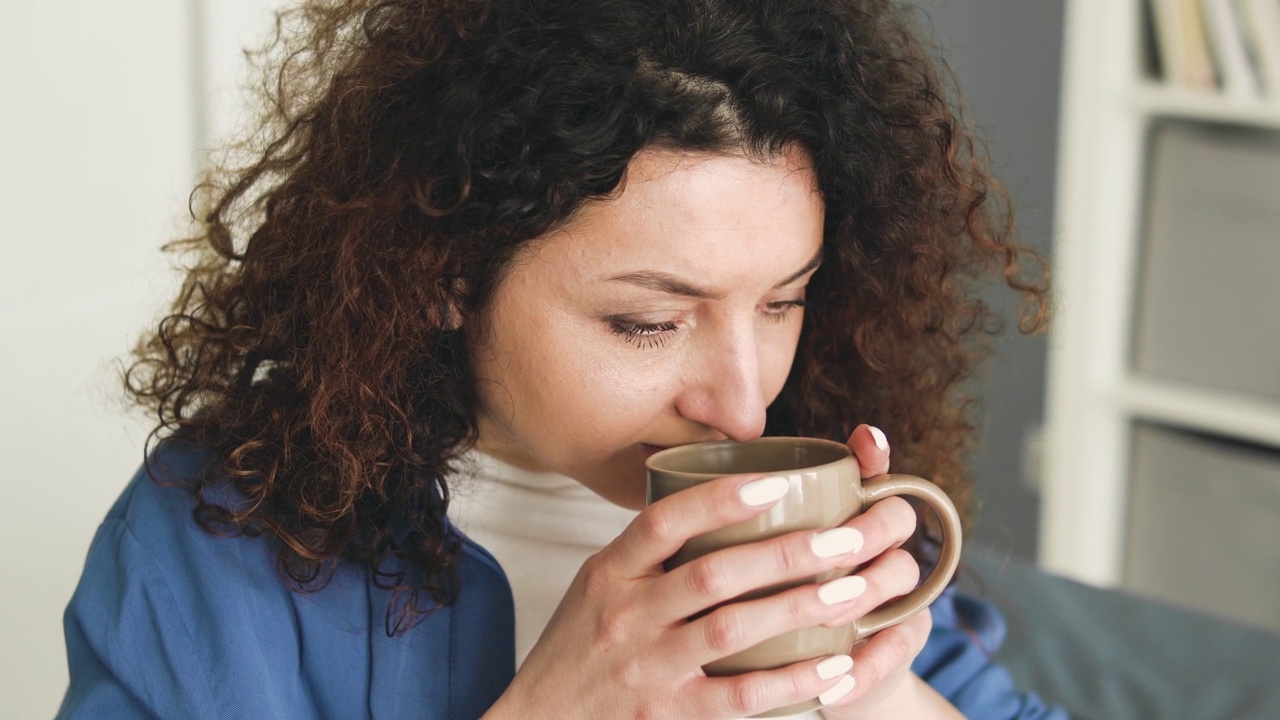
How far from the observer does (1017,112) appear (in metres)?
2.82

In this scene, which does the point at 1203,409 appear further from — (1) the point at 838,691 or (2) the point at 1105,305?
(1) the point at 838,691

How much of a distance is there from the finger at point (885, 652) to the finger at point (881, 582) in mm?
44

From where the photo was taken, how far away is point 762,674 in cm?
83

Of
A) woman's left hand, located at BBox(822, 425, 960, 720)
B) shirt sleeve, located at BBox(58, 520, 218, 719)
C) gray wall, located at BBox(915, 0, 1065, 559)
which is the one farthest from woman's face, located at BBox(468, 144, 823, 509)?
gray wall, located at BBox(915, 0, 1065, 559)

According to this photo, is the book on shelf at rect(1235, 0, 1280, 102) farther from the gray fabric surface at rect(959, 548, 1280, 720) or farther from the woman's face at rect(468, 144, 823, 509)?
the woman's face at rect(468, 144, 823, 509)

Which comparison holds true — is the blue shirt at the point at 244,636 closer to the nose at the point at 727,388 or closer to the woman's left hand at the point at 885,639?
the woman's left hand at the point at 885,639

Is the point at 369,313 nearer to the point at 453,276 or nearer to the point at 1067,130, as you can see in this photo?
the point at 453,276

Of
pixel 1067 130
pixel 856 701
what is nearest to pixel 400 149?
pixel 856 701

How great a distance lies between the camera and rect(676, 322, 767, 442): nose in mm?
956

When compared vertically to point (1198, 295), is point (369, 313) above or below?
above

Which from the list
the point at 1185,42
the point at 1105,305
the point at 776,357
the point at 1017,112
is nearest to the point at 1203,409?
the point at 1105,305

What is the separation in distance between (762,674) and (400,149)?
47cm

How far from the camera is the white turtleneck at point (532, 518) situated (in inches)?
44.5

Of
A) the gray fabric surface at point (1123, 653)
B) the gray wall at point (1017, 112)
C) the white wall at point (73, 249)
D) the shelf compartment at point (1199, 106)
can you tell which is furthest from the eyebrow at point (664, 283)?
the gray wall at point (1017, 112)
